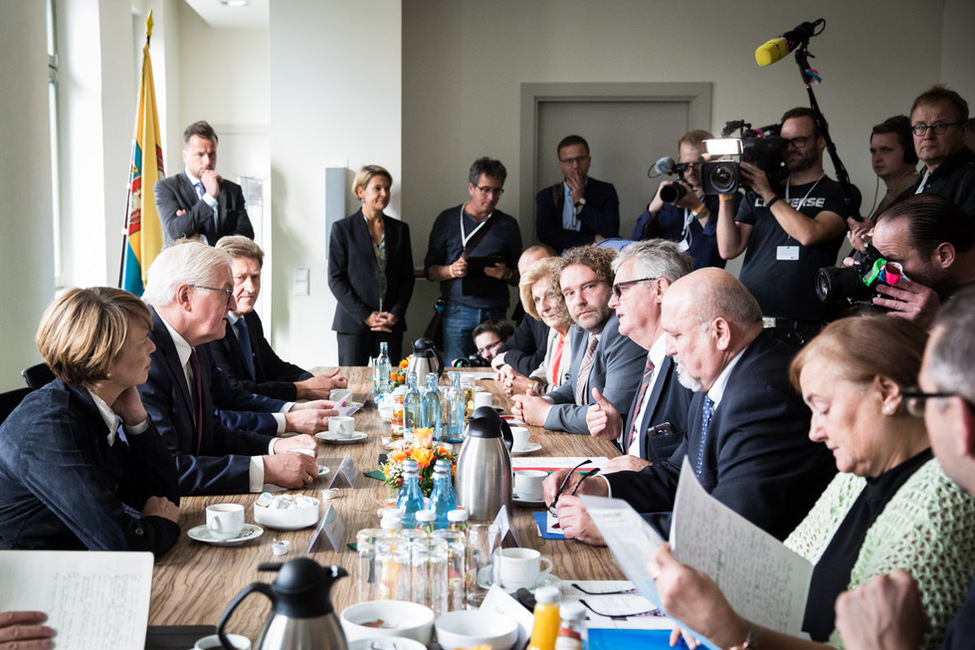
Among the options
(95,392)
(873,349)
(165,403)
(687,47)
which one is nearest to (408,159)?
(687,47)

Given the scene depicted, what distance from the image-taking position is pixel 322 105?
19.0 feet

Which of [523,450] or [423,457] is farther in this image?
[523,450]

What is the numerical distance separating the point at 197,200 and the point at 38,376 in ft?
12.0

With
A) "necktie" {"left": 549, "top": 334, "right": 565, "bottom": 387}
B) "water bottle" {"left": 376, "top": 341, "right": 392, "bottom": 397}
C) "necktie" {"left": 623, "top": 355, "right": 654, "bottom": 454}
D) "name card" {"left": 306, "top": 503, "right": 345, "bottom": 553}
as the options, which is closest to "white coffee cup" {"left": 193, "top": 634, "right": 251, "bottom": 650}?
"name card" {"left": 306, "top": 503, "right": 345, "bottom": 553}

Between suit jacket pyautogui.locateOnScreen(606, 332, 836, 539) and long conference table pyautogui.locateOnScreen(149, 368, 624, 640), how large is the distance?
0.31 metres

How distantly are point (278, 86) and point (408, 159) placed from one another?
102cm

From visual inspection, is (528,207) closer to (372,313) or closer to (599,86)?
(599,86)

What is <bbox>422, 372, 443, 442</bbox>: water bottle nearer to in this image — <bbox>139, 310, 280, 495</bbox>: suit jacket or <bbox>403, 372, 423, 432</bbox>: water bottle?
<bbox>403, 372, 423, 432</bbox>: water bottle

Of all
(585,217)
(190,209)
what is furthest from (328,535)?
(585,217)

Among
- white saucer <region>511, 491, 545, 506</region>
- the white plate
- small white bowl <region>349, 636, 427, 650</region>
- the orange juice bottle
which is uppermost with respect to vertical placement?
the orange juice bottle

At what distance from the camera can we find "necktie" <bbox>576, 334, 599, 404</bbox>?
3.31 metres

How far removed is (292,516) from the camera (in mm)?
1824

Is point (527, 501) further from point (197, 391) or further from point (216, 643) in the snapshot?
point (197, 391)

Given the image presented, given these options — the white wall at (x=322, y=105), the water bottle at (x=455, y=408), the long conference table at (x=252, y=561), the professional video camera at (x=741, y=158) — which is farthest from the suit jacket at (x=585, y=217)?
the long conference table at (x=252, y=561)
